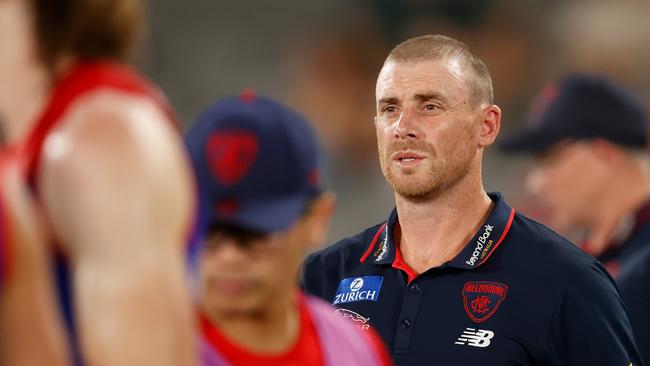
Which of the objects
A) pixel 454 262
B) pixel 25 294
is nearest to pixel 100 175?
pixel 25 294

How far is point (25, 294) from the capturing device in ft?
4.83

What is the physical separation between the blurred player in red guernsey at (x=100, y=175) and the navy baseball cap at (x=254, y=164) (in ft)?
1.39

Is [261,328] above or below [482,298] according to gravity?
above

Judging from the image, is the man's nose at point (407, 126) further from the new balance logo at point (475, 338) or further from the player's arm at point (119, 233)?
the player's arm at point (119, 233)

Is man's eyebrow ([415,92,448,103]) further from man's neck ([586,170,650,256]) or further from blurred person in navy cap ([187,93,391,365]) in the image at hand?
man's neck ([586,170,650,256])

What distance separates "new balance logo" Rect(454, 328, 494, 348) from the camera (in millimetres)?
Result: 3529

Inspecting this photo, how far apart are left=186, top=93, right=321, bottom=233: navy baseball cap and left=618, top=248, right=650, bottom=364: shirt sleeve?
2.73 m

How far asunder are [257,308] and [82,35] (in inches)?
25.1

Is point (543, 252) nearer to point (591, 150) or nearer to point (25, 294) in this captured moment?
point (591, 150)

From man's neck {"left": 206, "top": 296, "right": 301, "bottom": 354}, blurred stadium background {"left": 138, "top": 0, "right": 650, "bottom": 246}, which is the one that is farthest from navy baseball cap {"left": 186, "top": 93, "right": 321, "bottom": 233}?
blurred stadium background {"left": 138, "top": 0, "right": 650, "bottom": 246}

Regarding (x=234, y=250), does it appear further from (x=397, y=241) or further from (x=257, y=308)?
A: (x=397, y=241)

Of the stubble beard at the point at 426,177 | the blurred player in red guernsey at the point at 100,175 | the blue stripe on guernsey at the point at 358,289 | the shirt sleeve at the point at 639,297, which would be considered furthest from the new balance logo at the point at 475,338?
the blurred player in red guernsey at the point at 100,175

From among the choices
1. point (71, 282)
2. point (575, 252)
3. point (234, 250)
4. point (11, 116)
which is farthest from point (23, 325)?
point (575, 252)

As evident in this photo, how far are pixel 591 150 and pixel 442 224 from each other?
7.25 feet
